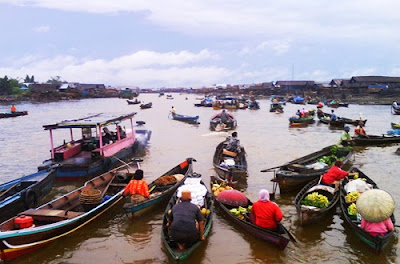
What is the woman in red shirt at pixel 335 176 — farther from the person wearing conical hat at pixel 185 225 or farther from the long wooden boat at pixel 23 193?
the long wooden boat at pixel 23 193

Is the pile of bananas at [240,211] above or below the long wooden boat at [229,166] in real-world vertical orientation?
below

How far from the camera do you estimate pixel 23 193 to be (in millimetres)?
9039

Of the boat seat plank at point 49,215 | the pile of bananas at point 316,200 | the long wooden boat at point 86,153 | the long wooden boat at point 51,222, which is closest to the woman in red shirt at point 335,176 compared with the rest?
the pile of bananas at point 316,200

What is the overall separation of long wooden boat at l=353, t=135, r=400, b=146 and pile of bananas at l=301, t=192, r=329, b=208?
12.0 m

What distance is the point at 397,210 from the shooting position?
9.46 m

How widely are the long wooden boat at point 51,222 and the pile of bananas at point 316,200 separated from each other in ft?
17.2

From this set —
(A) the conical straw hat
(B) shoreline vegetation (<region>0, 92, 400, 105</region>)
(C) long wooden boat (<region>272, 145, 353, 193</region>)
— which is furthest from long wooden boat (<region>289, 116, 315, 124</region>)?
(B) shoreline vegetation (<region>0, 92, 400, 105</region>)

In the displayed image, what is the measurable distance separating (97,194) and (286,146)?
14.1 metres

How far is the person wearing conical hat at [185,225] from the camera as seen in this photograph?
20.4 ft

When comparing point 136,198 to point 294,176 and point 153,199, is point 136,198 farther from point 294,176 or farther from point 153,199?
point 294,176

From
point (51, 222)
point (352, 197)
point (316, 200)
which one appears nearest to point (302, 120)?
point (352, 197)

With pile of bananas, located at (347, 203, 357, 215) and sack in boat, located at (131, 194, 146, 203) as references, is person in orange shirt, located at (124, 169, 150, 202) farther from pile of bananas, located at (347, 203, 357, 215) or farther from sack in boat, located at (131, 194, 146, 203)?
pile of bananas, located at (347, 203, 357, 215)

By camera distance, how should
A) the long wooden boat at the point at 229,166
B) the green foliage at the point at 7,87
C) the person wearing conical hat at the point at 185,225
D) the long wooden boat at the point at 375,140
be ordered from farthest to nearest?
the green foliage at the point at 7,87 → the long wooden boat at the point at 375,140 → the long wooden boat at the point at 229,166 → the person wearing conical hat at the point at 185,225

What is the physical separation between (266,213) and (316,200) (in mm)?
2309
